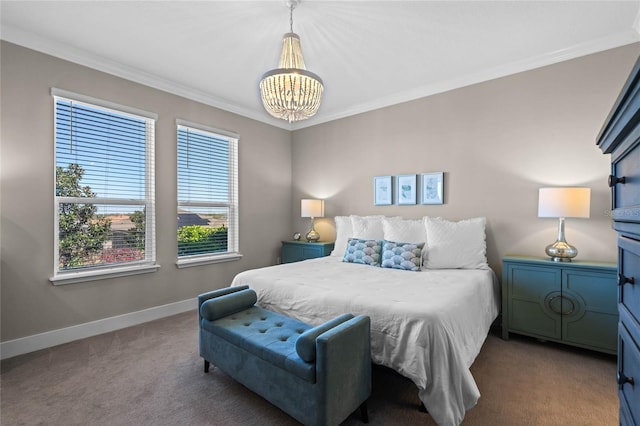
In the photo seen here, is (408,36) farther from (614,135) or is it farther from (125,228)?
(125,228)

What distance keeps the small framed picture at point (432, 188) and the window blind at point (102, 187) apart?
322cm

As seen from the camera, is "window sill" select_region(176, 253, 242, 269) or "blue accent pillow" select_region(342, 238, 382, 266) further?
"window sill" select_region(176, 253, 242, 269)

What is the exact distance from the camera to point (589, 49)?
2762mm

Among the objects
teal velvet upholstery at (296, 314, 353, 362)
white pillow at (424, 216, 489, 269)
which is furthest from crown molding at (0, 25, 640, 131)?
teal velvet upholstery at (296, 314, 353, 362)

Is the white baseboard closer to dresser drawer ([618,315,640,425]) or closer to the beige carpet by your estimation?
the beige carpet

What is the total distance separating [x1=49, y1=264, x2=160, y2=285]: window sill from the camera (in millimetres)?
2816

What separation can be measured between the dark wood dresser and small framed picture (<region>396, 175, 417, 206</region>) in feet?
8.89

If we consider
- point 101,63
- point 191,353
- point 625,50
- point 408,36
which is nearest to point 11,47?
point 101,63

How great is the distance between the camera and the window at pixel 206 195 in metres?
3.79

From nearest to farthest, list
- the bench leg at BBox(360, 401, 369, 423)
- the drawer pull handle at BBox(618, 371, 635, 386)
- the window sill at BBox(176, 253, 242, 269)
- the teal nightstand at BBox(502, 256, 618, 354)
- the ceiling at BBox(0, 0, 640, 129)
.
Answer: the drawer pull handle at BBox(618, 371, 635, 386) → the bench leg at BBox(360, 401, 369, 423) → the ceiling at BBox(0, 0, 640, 129) → the teal nightstand at BBox(502, 256, 618, 354) → the window sill at BBox(176, 253, 242, 269)

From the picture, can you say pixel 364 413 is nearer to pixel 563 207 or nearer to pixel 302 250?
pixel 563 207

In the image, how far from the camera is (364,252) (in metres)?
3.26

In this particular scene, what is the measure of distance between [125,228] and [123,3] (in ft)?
6.97

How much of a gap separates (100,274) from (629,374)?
12.5 ft
